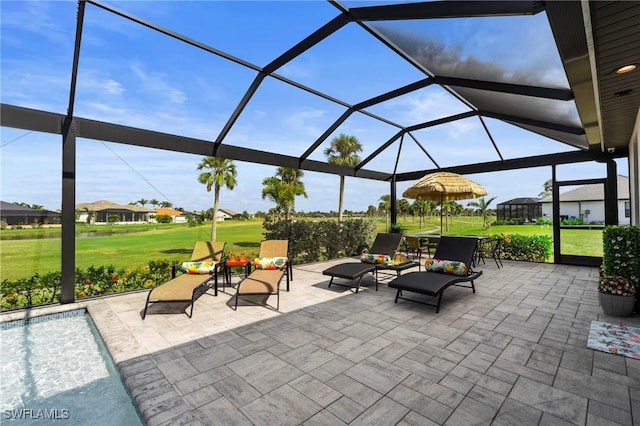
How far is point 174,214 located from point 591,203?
38.9 feet

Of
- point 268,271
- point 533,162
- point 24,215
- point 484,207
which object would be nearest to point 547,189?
point 533,162

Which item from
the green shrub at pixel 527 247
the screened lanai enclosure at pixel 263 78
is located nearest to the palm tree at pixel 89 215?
the screened lanai enclosure at pixel 263 78

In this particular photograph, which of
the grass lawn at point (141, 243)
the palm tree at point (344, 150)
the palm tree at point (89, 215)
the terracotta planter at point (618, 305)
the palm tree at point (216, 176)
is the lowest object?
the terracotta planter at point (618, 305)

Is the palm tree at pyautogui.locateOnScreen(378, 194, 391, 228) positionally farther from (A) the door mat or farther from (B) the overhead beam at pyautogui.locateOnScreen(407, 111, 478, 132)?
(A) the door mat

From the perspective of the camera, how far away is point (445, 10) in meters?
3.33

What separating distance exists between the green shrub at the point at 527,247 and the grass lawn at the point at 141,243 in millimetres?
217

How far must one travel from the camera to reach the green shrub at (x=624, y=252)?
4598mm

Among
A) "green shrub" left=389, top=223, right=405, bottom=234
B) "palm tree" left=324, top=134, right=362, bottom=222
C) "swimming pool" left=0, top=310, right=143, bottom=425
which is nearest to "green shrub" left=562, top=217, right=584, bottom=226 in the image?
"green shrub" left=389, top=223, right=405, bottom=234

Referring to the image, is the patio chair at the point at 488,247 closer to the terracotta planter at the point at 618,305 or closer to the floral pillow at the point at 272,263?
the terracotta planter at the point at 618,305

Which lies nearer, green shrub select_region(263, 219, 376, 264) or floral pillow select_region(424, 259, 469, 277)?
floral pillow select_region(424, 259, 469, 277)

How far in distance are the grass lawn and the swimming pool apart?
1118 millimetres

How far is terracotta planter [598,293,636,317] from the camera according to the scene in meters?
4.36

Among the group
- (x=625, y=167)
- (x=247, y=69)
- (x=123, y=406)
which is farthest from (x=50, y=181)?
(x=625, y=167)

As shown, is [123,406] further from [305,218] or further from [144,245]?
[305,218]
